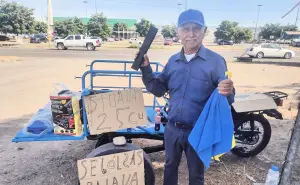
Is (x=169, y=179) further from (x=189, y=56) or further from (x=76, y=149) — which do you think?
(x=76, y=149)

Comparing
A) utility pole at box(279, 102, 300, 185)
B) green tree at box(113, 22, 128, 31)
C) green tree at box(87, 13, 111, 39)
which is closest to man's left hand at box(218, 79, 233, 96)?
utility pole at box(279, 102, 300, 185)

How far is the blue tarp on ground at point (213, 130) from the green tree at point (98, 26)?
4866cm

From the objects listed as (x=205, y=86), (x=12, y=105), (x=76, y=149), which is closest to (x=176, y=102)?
(x=205, y=86)

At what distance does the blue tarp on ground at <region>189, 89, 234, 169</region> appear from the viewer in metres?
2.13

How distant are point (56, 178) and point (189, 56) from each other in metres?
2.27

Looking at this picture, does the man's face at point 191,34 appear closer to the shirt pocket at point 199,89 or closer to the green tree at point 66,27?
the shirt pocket at point 199,89

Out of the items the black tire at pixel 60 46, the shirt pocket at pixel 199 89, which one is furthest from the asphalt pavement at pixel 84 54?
the shirt pocket at pixel 199 89

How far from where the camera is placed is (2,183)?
313cm

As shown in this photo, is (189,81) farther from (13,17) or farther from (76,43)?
(13,17)

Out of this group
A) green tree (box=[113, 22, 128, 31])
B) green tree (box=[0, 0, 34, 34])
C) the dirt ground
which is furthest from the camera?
green tree (box=[113, 22, 128, 31])

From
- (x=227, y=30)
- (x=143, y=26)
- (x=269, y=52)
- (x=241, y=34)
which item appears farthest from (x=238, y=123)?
(x=241, y=34)

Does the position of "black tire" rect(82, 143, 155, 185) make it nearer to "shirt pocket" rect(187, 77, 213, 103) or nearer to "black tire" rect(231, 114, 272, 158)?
"shirt pocket" rect(187, 77, 213, 103)

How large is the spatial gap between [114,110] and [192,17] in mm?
1199

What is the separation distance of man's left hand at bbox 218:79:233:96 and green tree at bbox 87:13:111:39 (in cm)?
4877
